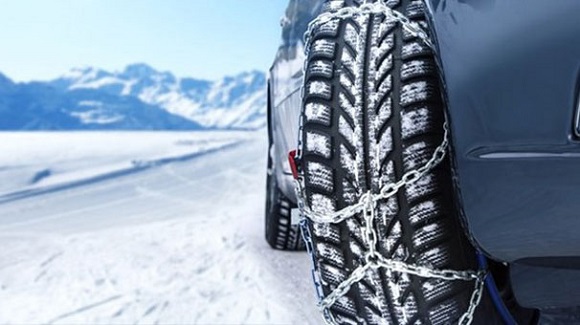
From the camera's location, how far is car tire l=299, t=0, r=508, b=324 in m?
1.03

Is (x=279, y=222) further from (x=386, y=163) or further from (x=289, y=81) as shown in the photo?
(x=386, y=163)

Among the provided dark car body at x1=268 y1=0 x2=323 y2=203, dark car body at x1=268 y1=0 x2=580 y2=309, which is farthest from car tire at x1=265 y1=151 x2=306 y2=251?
dark car body at x1=268 y1=0 x2=580 y2=309

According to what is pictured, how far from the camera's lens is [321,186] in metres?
1.12

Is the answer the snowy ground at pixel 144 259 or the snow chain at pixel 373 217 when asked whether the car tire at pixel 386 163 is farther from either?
the snowy ground at pixel 144 259

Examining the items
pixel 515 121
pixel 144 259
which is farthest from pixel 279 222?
pixel 515 121

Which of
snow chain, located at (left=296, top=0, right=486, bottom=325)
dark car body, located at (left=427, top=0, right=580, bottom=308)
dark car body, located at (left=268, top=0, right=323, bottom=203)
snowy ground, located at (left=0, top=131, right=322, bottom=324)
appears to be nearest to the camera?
dark car body, located at (left=427, top=0, right=580, bottom=308)

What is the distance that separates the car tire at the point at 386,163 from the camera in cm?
103

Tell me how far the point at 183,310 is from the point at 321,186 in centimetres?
109

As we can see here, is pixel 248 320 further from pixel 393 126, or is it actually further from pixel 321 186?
pixel 393 126

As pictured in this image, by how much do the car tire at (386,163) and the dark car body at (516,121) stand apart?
8 centimetres

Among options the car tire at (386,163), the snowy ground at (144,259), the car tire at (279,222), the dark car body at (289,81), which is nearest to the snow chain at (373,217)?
the car tire at (386,163)

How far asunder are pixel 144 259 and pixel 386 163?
204cm

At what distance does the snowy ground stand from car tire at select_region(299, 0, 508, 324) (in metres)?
0.77

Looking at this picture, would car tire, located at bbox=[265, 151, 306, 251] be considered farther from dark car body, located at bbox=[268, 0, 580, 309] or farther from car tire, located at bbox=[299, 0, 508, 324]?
dark car body, located at bbox=[268, 0, 580, 309]
